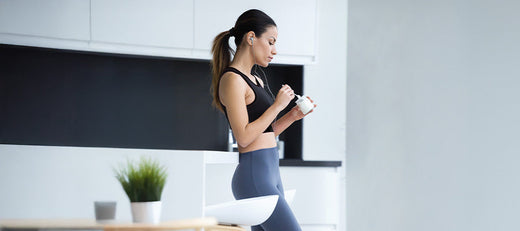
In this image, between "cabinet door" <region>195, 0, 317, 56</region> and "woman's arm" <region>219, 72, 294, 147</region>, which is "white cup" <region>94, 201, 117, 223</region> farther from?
"cabinet door" <region>195, 0, 317, 56</region>

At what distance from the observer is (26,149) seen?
1.77m

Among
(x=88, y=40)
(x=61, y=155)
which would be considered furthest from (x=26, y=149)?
(x=88, y=40)

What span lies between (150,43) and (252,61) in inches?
61.9

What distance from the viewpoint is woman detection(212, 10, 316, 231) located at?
2.07m

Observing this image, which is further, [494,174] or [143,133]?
[143,133]

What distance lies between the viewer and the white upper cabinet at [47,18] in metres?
3.46

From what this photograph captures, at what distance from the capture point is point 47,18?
11.5 feet

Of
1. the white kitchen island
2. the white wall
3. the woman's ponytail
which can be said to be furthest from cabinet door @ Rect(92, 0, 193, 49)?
the white kitchen island

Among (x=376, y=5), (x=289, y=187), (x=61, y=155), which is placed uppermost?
(x=376, y=5)

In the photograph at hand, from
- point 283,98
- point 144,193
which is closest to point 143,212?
point 144,193

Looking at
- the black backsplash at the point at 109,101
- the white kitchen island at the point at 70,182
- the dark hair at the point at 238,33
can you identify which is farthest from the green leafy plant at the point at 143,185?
the black backsplash at the point at 109,101

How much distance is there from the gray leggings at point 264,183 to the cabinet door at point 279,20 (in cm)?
173

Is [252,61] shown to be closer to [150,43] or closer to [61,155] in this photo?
[61,155]

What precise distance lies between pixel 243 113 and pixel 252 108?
5.1 inches
